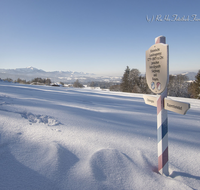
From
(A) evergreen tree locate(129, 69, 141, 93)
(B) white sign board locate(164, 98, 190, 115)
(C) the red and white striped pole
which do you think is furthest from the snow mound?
(A) evergreen tree locate(129, 69, 141, 93)

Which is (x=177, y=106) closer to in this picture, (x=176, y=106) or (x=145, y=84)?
(x=176, y=106)

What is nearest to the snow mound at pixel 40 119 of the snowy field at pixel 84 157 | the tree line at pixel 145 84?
the snowy field at pixel 84 157

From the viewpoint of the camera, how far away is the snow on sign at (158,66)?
1.44 meters

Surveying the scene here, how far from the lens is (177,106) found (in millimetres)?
1324

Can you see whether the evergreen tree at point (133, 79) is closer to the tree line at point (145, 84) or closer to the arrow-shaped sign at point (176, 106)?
the tree line at point (145, 84)

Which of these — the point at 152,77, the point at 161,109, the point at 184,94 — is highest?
the point at 152,77

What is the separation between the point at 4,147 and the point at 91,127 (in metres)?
1.33

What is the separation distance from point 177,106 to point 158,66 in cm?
53

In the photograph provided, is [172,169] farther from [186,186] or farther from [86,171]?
[86,171]

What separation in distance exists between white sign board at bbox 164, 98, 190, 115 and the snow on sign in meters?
0.16

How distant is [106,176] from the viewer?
1.32 m

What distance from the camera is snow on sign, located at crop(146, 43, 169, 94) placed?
144 centimetres

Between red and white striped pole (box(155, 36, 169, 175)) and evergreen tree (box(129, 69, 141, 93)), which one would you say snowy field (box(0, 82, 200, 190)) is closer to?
red and white striped pole (box(155, 36, 169, 175))

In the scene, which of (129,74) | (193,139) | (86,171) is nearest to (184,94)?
(129,74)
